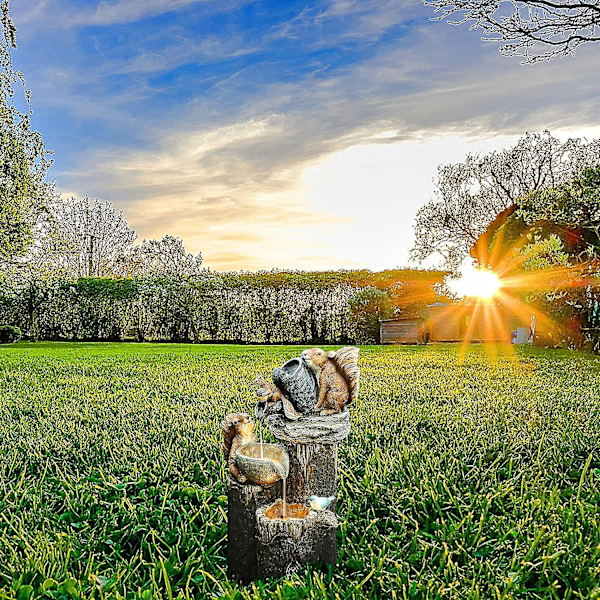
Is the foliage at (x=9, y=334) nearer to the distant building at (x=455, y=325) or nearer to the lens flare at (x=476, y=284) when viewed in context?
the distant building at (x=455, y=325)

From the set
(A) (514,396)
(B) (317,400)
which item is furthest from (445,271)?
(B) (317,400)

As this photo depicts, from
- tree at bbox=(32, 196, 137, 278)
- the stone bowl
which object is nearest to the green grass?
the stone bowl

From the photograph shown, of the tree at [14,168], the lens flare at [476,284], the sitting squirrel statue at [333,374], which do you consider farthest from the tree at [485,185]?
the sitting squirrel statue at [333,374]

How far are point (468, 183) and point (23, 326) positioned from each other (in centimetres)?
1266

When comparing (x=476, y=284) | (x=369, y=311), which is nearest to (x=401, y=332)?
(x=369, y=311)

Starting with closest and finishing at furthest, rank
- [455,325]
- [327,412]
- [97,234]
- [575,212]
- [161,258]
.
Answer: [327,412], [575,212], [455,325], [161,258], [97,234]

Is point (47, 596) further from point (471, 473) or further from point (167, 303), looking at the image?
point (167, 303)

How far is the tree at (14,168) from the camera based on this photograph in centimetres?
1055

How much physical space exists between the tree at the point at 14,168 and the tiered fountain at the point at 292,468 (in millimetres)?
10391

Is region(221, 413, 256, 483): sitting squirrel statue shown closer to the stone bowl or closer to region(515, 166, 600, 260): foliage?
the stone bowl

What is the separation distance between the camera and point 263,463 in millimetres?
1946

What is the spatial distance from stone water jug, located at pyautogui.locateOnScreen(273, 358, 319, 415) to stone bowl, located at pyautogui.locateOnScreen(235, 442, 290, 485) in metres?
0.17

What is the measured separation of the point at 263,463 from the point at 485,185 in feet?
49.5

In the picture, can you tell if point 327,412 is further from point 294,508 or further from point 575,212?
point 575,212
